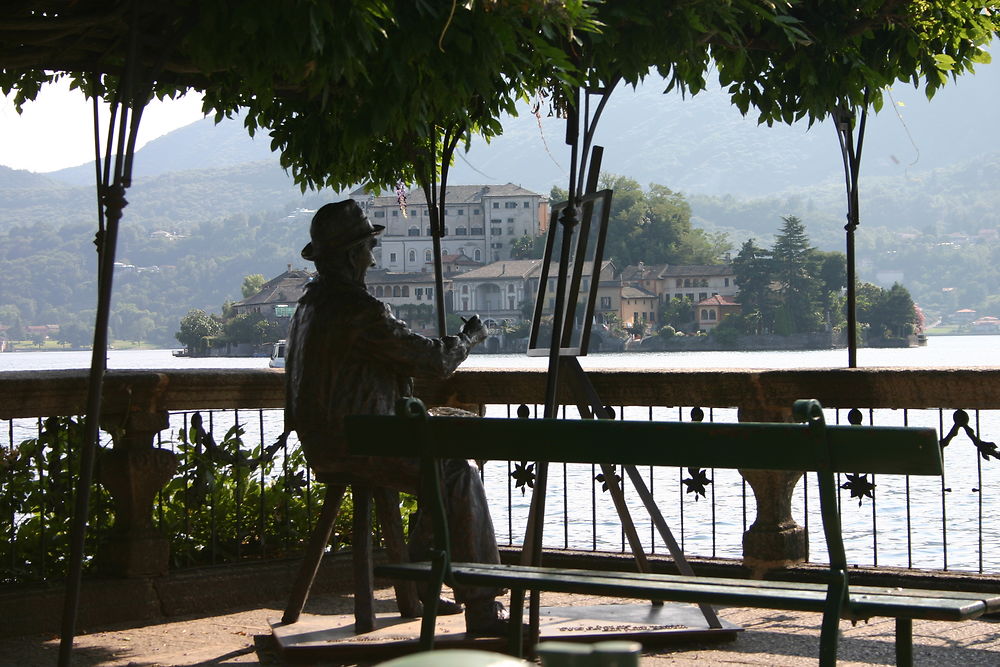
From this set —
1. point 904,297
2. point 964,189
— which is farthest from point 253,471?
point 964,189

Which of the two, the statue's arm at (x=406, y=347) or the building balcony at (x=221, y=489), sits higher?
the statue's arm at (x=406, y=347)

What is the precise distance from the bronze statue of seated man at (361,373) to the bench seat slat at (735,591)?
917 millimetres

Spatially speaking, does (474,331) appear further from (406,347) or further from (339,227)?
(339,227)

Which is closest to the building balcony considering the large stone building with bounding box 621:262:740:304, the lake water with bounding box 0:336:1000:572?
the lake water with bounding box 0:336:1000:572

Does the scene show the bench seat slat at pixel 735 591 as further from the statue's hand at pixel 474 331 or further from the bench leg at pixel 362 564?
the statue's hand at pixel 474 331

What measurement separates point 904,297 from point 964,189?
108454mm

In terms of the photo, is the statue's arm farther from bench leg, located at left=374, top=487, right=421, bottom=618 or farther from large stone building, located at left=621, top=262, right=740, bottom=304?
large stone building, located at left=621, top=262, right=740, bottom=304

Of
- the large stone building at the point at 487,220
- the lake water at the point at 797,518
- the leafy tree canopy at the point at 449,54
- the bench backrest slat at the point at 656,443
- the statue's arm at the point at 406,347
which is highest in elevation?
the large stone building at the point at 487,220

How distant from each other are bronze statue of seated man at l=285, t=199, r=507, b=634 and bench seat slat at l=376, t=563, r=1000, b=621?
3.01 feet

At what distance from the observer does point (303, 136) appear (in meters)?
5.70

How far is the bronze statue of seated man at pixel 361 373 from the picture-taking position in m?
4.50

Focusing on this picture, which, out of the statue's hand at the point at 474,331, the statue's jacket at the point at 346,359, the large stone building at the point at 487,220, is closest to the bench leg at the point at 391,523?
the statue's jacket at the point at 346,359

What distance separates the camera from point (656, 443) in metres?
3.13

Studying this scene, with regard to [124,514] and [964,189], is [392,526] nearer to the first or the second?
[124,514]
